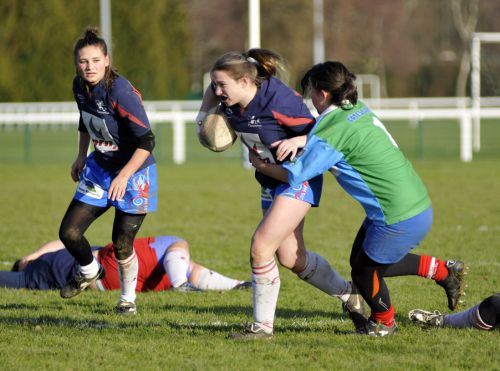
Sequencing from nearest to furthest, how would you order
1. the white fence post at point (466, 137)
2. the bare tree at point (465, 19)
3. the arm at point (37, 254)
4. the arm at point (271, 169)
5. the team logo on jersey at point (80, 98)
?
1. the arm at point (271, 169)
2. the team logo on jersey at point (80, 98)
3. the arm at point (37, 254)
4. the white fence post at point (466, 137)
5. the bare tree at point (465, 19)

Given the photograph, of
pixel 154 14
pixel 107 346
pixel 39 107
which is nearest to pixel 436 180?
pixel 107 346

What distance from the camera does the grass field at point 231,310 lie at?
16.8 feet

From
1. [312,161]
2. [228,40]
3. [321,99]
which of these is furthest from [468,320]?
[228,40]

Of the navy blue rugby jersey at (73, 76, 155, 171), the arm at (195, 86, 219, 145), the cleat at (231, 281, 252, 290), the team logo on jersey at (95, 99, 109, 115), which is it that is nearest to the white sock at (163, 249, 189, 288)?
the cleat at (231, 281, 252, 290)

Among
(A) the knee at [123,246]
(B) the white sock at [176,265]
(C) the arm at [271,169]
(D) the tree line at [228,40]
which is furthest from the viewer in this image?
(D) the tree line at [228,40]

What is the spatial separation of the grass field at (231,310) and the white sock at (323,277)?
247mm

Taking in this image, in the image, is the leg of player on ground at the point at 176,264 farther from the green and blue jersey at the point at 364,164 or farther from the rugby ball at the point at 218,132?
the green and blue jersey at the point at 364,164

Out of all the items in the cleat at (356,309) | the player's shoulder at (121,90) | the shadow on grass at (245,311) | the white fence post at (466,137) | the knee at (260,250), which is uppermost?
the player's shoulder at (121,90)

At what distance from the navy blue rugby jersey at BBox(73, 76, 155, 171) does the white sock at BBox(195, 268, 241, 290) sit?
136 cm

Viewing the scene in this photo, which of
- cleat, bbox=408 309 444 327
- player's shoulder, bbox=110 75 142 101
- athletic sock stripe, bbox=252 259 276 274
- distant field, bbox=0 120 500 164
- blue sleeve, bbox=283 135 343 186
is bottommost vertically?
distant field, bbox=0 120 500 164

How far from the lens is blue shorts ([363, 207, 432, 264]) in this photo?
530cm

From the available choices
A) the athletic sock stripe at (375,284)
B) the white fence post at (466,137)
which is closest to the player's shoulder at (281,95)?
the athletic sock stripe at (375,284)

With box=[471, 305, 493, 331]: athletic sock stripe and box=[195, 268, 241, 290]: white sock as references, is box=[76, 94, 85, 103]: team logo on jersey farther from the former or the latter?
box=[471, 305, 493, 331]: athletic sock stripe

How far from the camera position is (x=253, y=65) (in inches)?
216
